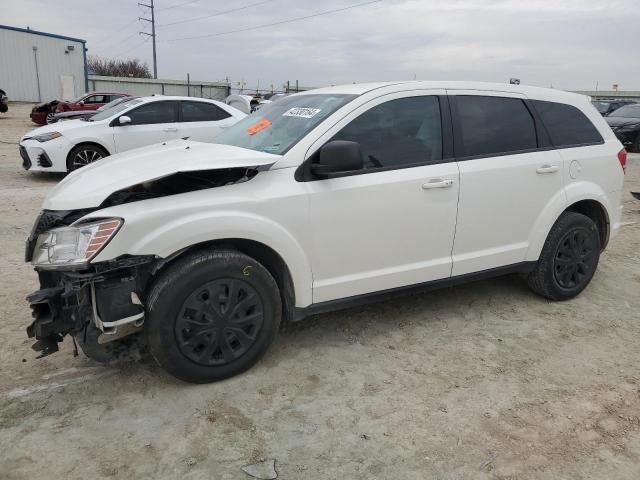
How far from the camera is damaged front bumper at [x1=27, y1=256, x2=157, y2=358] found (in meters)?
2.75

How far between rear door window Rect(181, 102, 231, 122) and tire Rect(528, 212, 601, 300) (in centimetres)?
737

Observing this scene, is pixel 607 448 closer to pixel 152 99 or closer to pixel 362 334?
pixel 362 334

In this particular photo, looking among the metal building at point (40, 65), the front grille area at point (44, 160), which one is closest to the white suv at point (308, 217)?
the front grille area at point (44, 160)

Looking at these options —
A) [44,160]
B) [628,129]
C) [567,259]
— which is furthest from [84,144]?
[628,129]

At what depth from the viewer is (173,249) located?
2.85m

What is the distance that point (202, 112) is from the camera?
1010cm

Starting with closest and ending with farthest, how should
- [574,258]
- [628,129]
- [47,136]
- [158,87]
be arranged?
[574,258]
[47,136]
[628,129]
[158,87]

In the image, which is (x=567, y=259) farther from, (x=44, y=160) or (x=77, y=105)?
(x=77, y=105)

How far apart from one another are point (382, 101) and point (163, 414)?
236 centimetres

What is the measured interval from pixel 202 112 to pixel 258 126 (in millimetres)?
6685

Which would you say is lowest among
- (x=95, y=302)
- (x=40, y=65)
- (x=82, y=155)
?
(x=95, y=302)

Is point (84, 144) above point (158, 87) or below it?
below

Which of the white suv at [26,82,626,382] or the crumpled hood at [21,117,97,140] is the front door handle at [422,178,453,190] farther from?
the crumpled hood at [21,117,97,140]

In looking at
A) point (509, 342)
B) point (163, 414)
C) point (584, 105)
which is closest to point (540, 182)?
point (584, 105)
